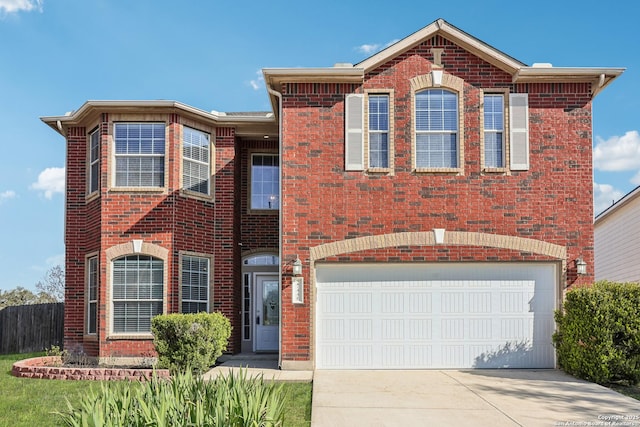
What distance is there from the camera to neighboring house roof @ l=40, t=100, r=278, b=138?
50.7ft

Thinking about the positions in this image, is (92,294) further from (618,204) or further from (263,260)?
(618,204)

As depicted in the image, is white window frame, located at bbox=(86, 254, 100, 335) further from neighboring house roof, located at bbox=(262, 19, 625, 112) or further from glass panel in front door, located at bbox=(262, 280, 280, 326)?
neighboring house roof, located at bbox=(262, 19, 625, 112)

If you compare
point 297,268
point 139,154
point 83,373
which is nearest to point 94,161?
point 139,154

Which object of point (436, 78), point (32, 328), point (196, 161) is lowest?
point (32, 328)

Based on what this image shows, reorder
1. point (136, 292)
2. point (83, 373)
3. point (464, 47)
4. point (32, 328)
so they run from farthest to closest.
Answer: point (32, 328) < point (136, 292) < point (464, 47) < point (83, 373)

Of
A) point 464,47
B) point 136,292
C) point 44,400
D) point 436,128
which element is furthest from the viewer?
point 136,292

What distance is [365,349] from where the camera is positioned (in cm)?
1402

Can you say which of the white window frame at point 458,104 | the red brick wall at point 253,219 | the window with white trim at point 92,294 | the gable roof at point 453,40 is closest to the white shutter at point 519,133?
the gable roof at point 453,40

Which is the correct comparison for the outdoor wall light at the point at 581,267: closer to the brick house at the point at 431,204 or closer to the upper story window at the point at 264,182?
the brick house at the point at 431,204

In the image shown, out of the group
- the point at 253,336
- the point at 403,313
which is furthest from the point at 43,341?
the point at 403,313

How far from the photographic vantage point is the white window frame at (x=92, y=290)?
16188 mm

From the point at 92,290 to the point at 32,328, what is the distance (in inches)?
209

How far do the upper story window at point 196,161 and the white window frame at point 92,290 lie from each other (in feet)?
9.80

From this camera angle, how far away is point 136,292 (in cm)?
1555
